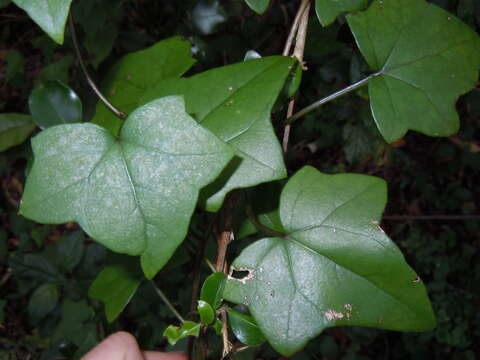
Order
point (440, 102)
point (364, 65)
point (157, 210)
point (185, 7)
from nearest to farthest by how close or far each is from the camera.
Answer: point (157, 210) → point (440, 102) → point (364, 65) → point (185, 7)

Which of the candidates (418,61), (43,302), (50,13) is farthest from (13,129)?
(418,61)

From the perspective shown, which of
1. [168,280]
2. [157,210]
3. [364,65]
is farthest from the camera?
[168,280]

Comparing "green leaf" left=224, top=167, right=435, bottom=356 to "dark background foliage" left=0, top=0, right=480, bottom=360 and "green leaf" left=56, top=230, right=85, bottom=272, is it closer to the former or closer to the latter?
"dark background foliage" left=0, top=0, right=480, bottom=360

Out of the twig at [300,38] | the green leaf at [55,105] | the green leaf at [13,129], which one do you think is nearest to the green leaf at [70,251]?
the green leaf at [13,129]

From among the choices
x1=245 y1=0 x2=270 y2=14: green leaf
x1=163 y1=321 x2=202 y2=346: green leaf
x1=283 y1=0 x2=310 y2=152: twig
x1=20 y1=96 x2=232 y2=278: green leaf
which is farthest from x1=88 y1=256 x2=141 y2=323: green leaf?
x1=245 y1=0 x2=270 y2=14: green leaf

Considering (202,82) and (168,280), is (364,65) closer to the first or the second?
(202,82)

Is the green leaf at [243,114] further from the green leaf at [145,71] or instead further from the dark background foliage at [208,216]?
the dark background foliage at [208,216]

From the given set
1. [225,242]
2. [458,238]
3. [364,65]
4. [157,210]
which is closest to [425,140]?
[458,238]
